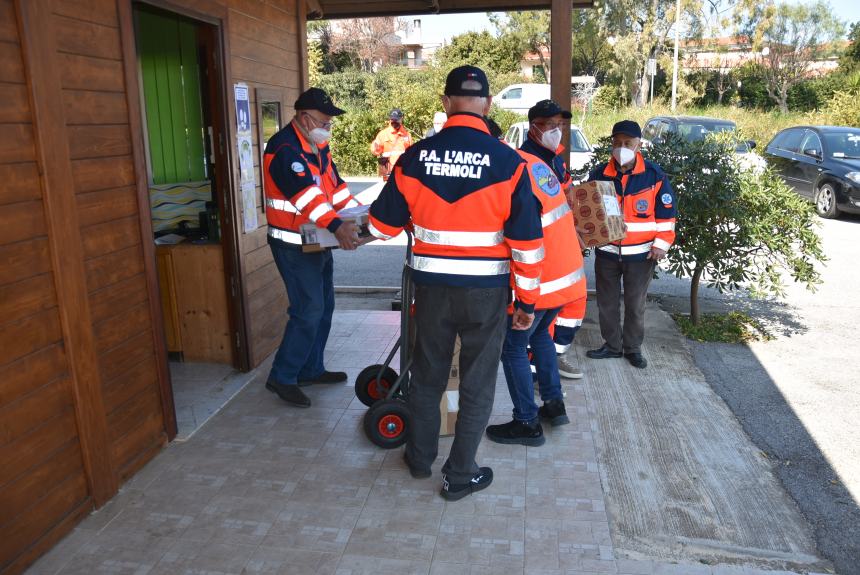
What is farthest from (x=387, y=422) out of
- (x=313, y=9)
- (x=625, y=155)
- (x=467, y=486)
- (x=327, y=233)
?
(x=313, y=9)

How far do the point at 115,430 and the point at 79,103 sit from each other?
5.29 feet

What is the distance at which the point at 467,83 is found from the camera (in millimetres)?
3438

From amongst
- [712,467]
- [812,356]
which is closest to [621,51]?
[812,356]

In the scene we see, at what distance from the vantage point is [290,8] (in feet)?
20.5

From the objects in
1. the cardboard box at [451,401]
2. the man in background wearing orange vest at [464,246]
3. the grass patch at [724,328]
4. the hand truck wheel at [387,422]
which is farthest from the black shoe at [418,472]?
the grass patch at [724,328]

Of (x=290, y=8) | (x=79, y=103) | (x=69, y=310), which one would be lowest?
(x=69, y=310)

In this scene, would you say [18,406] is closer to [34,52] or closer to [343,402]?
[34,52]

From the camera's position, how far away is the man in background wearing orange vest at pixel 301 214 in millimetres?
4465

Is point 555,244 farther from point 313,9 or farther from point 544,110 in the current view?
point 313,9

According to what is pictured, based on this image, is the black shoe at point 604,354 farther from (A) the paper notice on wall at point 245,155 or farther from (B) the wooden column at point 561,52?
(A) the paper notice on wall at point 245,155

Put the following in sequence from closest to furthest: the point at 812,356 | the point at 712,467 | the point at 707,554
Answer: the point at 707,554, the point at 712,467, the point at 812,356

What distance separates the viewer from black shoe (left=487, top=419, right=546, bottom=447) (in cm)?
429

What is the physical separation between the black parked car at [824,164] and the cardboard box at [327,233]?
1009 cm

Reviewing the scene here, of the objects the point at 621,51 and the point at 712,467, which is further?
the point at 621,51
